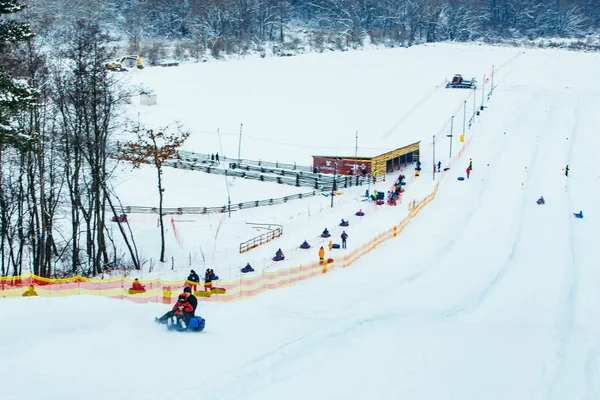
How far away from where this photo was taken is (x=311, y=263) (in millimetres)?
26375

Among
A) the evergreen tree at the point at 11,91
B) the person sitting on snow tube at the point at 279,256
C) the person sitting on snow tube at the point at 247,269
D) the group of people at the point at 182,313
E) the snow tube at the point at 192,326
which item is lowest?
the person sitting on snow tube at the point at 247,269

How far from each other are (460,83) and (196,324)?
76543 mm

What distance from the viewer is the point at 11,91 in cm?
1928

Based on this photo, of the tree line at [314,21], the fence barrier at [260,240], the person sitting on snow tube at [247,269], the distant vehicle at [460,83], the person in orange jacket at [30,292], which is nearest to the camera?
the person in orange jacket at [30,292]

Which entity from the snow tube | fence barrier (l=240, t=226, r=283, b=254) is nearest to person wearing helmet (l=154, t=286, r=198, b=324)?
the snow tube

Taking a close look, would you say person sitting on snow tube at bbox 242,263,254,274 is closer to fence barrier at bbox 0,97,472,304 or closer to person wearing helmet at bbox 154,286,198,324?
fence barrier at bbox 0,97,472,304

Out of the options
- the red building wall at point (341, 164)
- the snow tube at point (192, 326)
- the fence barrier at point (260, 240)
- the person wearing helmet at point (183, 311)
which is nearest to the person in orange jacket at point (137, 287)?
the person wearing helmet at point (183, 311)

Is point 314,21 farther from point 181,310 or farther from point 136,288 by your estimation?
point 181,310

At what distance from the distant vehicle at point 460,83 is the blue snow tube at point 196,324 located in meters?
75.7

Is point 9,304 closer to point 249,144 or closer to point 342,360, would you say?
point 342,360

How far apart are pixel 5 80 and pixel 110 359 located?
9896mm

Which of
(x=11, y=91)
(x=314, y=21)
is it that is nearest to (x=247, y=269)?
(x=11, y=91)

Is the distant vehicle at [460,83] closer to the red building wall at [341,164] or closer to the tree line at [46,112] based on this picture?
the red building wall at [341,164]

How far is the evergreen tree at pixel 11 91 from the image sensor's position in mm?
19250
